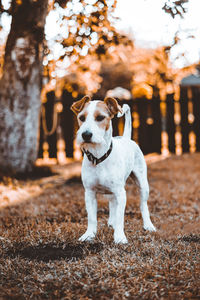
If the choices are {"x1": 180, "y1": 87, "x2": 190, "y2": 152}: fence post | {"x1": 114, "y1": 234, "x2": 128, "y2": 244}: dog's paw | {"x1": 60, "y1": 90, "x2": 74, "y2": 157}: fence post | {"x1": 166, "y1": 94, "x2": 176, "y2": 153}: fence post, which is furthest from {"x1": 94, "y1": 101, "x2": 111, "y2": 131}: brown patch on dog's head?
{"x1": 180, "y1": 87, "x2": 190, "y2": 152}: fence post

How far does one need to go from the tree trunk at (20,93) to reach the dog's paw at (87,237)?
3.87 metres

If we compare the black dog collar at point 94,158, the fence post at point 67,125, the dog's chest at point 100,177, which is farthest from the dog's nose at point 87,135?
the fence post at point 67,125

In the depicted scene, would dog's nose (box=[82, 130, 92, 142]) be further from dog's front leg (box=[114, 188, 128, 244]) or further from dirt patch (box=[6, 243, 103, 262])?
dirt patch (box=[6, 243, 103, 262])

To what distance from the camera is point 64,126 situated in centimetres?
1080

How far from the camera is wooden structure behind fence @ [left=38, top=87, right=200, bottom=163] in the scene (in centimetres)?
1067

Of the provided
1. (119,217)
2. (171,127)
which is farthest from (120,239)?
(171,127)

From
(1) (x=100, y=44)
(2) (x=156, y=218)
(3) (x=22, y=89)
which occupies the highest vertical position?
(1) (x=100, y=44)

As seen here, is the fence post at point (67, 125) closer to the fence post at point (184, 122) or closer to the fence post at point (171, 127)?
the fence post at point (171, 127)

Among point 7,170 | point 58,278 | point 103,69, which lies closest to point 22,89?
point 7,170

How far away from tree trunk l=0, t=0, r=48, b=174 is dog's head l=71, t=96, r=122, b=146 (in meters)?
3.68

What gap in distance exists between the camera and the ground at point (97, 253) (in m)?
2.22

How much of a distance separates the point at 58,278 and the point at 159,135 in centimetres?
869

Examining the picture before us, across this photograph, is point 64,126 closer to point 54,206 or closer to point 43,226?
point 54,206

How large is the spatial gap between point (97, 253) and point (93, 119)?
43.3 inches
